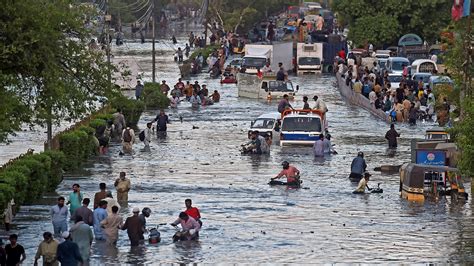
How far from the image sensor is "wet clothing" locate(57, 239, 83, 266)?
25.6 metres

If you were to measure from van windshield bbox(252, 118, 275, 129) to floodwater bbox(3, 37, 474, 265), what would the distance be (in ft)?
3.83

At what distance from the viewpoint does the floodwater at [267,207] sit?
97.6 ft

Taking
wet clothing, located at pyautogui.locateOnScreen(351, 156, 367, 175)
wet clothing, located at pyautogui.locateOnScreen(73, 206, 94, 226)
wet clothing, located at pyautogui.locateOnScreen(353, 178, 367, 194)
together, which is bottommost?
wet clothing, located at pyautogui.locateOnScreen(353, 178, 367, 194)

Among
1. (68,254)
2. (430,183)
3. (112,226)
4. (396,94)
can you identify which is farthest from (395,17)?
(68,254)

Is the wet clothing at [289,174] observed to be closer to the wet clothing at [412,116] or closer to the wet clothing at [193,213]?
the wet clothing at [193,213]

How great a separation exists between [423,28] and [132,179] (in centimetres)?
4771

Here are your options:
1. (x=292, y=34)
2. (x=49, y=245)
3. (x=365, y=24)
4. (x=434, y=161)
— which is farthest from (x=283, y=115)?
(x=292, y=34)

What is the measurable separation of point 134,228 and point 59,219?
164 centimetres

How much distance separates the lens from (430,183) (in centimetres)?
3781

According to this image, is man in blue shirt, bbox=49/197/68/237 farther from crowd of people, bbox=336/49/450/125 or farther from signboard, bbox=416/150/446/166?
crowd of people, bbox=336/49/450/125

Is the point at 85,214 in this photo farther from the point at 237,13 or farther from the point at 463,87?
the point at 237,13

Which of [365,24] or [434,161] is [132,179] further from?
[365,24]

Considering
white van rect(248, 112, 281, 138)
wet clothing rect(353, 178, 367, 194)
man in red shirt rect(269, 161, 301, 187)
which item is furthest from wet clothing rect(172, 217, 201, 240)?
white van rect(248, 112, 281, 138)

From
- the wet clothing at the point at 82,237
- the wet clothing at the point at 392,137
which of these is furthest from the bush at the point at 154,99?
the wet clothing at the point at 82,237
